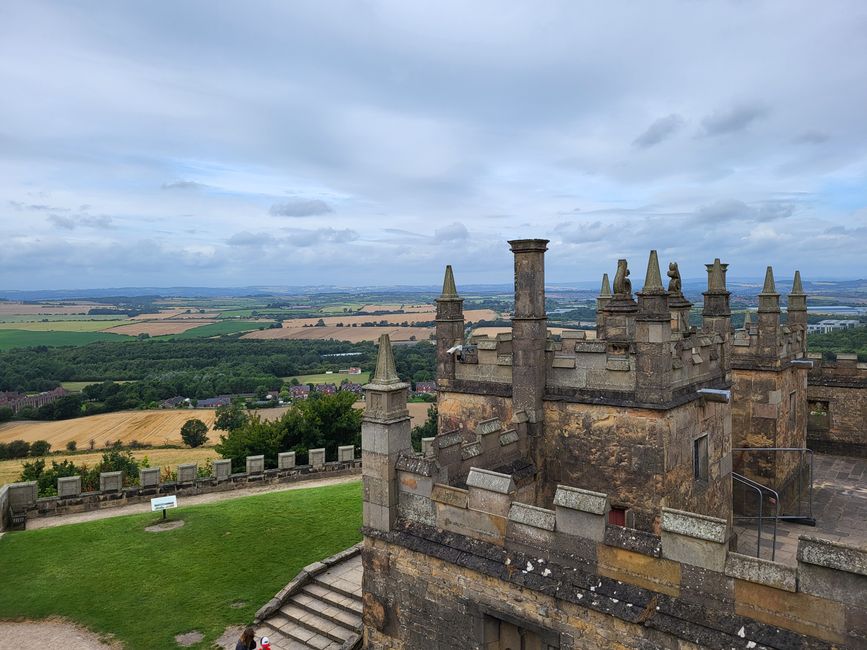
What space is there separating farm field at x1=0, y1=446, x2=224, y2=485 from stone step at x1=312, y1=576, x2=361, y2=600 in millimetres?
26634


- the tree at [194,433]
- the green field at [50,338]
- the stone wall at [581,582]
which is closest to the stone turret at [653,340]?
the stone wall at [581,582]

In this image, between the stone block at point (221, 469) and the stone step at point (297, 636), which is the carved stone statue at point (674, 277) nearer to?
the stone step at point (297, 636)

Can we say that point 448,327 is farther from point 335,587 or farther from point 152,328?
point 152,328

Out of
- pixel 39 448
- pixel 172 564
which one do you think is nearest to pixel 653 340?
pixel 172 564

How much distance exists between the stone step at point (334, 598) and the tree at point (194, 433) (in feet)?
136

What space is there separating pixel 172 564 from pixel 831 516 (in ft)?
60.8

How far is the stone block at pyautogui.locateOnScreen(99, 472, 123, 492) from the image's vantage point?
72.0 ft

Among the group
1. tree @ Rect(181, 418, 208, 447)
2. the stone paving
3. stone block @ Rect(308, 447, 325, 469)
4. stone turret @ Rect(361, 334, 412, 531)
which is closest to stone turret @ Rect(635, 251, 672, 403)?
the stone paving

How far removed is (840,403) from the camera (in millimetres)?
21938

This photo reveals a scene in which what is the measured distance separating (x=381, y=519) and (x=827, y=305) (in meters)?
157

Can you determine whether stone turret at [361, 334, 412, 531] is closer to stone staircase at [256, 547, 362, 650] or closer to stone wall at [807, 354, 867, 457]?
stone staircase at [256, 547, 362, 650]

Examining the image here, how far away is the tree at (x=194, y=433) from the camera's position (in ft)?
167

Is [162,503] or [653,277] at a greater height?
[653,277]

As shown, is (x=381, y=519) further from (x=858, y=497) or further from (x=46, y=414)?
(x=46, y=414)
